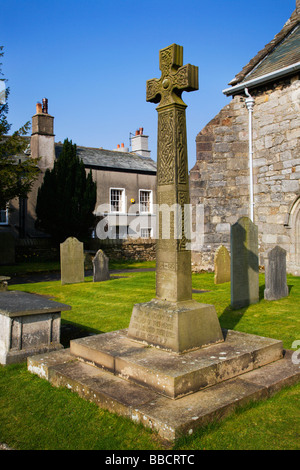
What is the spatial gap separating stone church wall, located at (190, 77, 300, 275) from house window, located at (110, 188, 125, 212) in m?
13.7

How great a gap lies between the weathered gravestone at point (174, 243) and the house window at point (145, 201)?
944 inches

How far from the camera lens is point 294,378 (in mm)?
4262

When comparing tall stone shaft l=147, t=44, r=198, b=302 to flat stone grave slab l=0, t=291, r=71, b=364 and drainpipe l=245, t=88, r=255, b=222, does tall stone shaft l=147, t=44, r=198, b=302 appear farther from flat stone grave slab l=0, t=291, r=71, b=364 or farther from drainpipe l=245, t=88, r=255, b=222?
drainpipe l=245, t=88, r=255, b=222

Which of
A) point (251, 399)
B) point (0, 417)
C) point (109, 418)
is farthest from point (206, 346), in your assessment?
point (0, 417)

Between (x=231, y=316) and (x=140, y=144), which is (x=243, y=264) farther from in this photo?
(x=140, y=144)

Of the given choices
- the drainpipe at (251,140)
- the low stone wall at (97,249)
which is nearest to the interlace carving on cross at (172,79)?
the drainpipe at (251,140)

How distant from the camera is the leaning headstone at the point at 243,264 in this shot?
7977 millimetres

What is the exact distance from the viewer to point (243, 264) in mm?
8164

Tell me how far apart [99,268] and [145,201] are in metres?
16.4

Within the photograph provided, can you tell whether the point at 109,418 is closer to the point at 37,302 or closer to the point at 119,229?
the point at 37,302

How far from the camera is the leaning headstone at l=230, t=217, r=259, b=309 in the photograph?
7.98 meters
